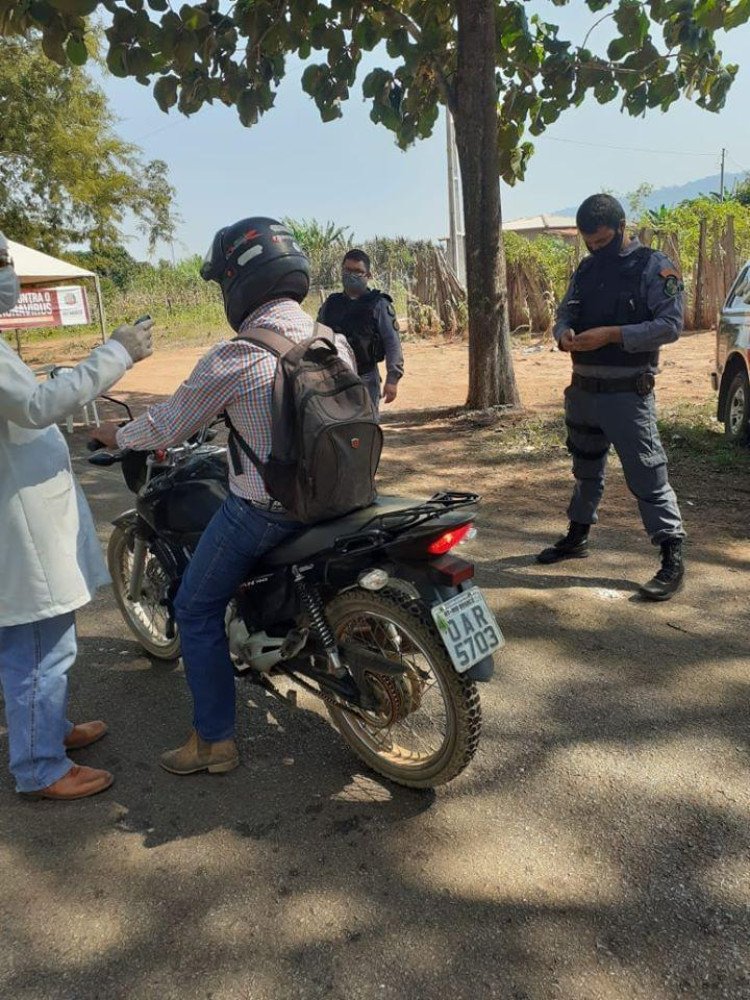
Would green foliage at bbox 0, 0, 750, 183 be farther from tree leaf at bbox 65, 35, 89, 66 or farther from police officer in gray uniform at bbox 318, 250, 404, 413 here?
police officer in gray uniform at bbox 318, 250, 404, 413

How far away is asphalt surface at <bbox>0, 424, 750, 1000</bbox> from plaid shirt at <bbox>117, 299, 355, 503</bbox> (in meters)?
1.12

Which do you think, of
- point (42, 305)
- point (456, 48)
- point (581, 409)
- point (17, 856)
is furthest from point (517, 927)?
point (42, 305)

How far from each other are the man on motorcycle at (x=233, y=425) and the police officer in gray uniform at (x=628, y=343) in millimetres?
2023

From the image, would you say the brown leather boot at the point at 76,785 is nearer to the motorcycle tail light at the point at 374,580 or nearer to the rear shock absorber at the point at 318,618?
the rear shock absorber at the point at 318,618

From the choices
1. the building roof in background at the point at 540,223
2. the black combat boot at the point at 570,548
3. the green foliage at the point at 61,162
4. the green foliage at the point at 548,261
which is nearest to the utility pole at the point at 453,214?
the green foliage at the point at 548,261

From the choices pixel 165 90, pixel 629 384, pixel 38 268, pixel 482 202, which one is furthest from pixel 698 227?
pixel 629 384

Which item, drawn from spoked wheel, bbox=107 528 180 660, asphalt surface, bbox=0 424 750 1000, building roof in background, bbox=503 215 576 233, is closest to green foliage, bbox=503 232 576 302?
asphalt surface, bbox=0 424 750 1000

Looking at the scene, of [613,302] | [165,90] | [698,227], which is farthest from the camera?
[698,227]

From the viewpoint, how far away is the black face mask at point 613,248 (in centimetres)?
412

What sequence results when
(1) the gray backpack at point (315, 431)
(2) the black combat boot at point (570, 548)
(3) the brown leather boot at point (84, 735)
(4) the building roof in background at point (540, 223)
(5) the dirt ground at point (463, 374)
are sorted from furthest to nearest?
1. (4) the building roof in background at point (540, 223)
2. (5) the dirt ground at point (463, 374)
3. (2) the black combat boot at point (570, 548)
4. (3) the brown leather boot at point (84, 735)
5. (1) the gray backpack at point (315, 431)

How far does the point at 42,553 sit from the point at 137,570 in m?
1.02

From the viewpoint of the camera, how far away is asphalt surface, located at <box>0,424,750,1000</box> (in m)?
1.98

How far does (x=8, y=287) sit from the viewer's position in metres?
2.56

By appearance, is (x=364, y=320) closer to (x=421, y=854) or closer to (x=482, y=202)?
(x=482, y=202)
